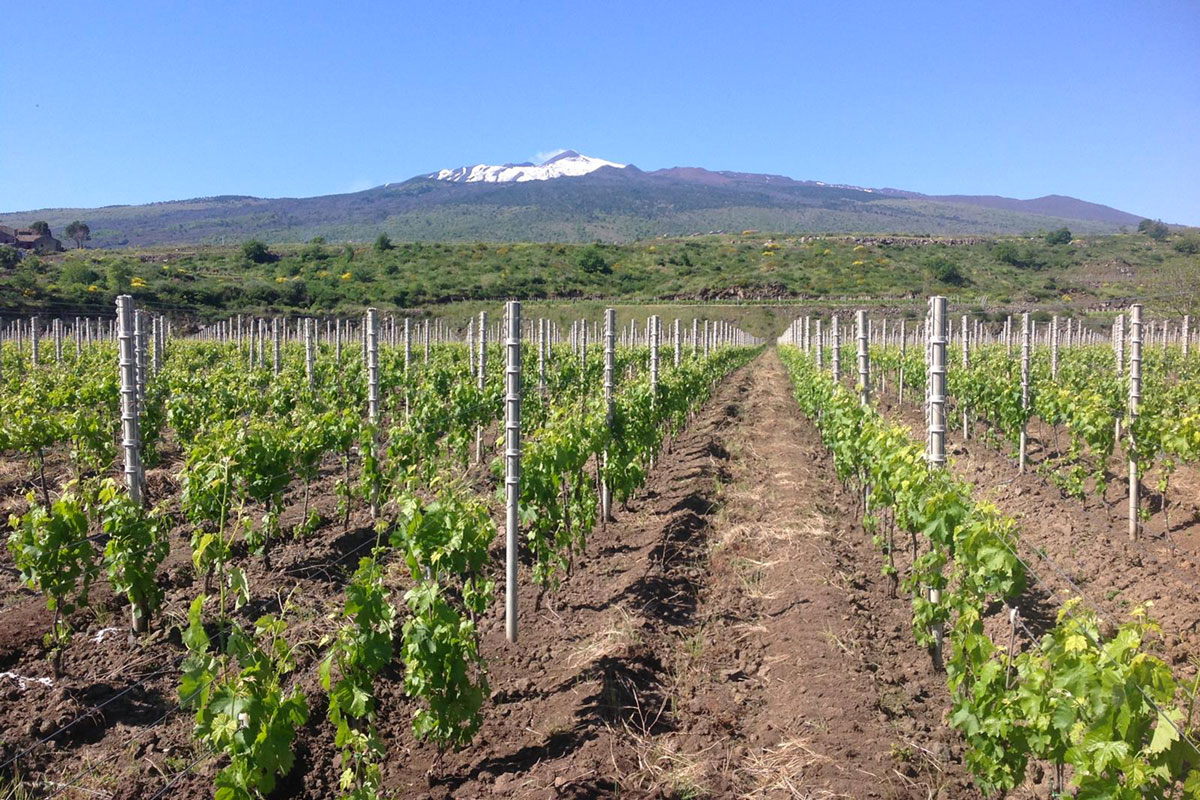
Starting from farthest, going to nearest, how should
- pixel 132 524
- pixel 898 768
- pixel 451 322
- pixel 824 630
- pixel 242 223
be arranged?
pixel 242 223
pixel 451 322
pixel 824 630
pixel 132 524
pixel 898 768

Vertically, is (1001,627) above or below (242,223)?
below

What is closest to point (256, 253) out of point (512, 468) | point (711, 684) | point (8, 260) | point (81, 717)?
point (8, 260)

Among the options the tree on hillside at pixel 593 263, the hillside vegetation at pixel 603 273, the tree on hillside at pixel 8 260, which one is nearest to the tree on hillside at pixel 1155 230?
the hillside vegetation at pixel 603 273

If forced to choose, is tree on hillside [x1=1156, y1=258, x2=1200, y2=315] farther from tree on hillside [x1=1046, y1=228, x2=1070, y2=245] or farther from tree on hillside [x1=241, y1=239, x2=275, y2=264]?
tree on hillside [x1=241, y1=239, x2=275, y2=264]

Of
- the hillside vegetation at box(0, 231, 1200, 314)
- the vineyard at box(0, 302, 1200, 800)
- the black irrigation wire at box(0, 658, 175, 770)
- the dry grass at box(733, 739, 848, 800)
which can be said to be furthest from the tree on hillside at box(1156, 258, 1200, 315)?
the black irrigation wire at box(0, 658, 175, 770)

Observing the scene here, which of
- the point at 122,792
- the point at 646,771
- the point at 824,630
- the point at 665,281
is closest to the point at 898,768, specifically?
the point at 646,771

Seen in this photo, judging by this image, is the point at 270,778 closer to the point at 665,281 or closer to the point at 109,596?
the point at 109,596

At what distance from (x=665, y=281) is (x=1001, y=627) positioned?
72.4m

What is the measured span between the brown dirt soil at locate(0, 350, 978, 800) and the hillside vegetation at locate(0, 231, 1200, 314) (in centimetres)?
4544

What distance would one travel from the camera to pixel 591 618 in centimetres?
603

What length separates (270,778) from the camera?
3.08 m

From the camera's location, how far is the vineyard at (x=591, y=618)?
3430 millimetres

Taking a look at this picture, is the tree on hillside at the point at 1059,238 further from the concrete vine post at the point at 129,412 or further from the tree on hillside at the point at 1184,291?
the concrete vine post at the point at 129,412

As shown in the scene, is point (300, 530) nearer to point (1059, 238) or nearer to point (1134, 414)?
point (1134, 414)
